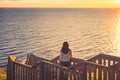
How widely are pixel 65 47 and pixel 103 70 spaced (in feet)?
8.45

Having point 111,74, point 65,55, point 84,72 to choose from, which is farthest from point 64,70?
point 65,55

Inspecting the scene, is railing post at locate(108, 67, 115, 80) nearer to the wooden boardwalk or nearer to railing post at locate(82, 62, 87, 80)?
the wooden boardwalk

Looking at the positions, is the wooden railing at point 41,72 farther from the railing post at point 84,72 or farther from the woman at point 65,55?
the woman at point 65,55

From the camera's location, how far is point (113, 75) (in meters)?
10.2

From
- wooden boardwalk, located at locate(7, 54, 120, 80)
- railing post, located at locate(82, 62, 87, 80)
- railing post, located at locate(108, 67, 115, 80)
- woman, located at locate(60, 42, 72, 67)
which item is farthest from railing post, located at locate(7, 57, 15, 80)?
railing post, located at locate(108, 67, 115, 80)

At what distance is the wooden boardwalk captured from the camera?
10.2 metres

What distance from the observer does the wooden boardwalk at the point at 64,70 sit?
1024 cm

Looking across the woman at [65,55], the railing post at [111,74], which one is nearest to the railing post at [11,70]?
the woman at [65,55]

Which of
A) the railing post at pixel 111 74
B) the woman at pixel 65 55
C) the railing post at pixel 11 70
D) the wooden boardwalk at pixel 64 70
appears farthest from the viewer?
the railing post at pixel 11 70

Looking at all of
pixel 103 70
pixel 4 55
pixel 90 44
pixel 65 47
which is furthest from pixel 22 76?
pixel 90 44

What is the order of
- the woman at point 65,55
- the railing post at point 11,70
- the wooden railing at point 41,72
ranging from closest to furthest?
Answer: the wooden railing at point 41,72
the woman at point 65,55
the railing post at point 11,70

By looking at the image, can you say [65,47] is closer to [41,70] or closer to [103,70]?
[41,70]

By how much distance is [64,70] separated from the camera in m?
10.7

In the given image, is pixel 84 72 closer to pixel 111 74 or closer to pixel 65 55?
pixel 111 74
